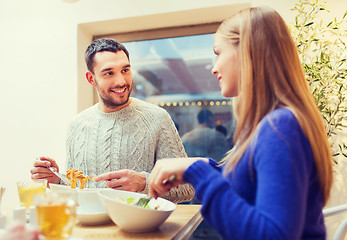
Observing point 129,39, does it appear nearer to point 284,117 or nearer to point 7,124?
point 7,124

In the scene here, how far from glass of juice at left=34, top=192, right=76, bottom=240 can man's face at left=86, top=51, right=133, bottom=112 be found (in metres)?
1.23

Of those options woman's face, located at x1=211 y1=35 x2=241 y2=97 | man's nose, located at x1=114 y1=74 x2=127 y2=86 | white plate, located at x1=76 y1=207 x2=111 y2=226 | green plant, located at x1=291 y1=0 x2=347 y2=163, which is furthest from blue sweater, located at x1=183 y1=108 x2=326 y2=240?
green plant, located at x1=291 y1=0 x2=347 y2=163

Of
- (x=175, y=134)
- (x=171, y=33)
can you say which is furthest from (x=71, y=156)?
(x=171, y=33)

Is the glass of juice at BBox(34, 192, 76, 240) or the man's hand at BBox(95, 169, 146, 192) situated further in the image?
the man's hand at BBox(95, 169, 146, 192)

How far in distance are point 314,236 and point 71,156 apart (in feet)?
5.15

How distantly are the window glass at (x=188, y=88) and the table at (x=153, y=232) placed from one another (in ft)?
5.28

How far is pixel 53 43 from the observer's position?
2928mm

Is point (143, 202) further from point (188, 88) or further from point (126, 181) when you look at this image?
point (188, 88)

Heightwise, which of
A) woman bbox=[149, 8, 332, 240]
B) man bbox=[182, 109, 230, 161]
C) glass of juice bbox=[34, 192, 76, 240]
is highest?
woman bbox=[149, 8, 332, 240]

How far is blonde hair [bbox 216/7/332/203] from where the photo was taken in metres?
0.90

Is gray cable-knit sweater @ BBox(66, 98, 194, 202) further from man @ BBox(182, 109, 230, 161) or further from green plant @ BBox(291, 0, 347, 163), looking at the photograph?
green plant @ BBox(291, 0, 347, 163)

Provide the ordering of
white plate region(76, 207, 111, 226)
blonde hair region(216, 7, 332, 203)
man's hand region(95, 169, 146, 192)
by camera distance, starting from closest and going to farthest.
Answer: blonde hair region(216, 7, 332, 203) → white plate region(76, 207, 111, 226) → man's hand region(95, 169, 146, 192)

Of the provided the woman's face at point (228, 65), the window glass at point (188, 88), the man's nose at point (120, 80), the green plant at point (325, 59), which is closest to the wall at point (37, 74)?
the window glass at point (188, 88)

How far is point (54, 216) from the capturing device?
0.75 meters
